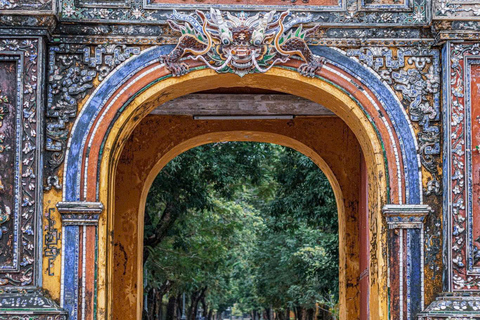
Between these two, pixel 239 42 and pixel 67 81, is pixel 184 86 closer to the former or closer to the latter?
pixel 239 42

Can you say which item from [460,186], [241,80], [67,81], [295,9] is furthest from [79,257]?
[460,186]

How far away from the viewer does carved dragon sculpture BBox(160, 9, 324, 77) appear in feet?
29.0

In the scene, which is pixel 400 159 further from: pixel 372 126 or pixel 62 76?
pixel 62 76

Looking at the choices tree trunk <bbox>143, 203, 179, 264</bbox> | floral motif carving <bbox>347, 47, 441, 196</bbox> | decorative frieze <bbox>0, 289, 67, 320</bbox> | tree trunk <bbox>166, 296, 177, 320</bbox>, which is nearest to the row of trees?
tree trunk <bbox>143, 203, 179, 264</bbox>

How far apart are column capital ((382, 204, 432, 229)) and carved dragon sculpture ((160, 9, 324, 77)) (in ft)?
5.20

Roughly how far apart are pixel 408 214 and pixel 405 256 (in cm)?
40

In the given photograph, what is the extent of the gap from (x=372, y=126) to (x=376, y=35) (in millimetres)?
924

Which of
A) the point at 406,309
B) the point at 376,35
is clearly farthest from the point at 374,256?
the point at 376,35

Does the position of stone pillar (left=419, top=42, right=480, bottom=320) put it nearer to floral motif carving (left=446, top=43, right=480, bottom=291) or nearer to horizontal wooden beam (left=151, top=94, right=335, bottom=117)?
floral motif carving (left=446, top=43, right=480, bottom=291)

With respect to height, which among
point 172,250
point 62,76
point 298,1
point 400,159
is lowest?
point 172,250

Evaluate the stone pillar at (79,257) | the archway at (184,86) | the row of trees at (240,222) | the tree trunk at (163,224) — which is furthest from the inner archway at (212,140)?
the tree trunk at (163,224)

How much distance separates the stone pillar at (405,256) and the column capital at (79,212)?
280 cm

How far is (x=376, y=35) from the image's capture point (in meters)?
9.00

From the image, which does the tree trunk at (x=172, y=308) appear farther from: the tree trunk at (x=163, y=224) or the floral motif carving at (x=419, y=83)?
the floral motif carving at (x=419, y=83)
